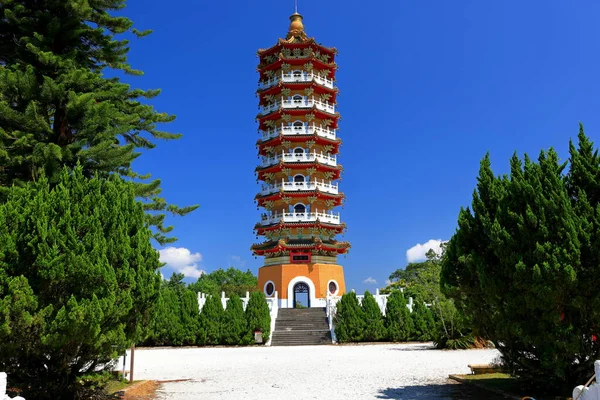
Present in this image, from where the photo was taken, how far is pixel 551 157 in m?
8.21

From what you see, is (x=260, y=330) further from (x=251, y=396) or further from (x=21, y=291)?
(x=21, y=291)

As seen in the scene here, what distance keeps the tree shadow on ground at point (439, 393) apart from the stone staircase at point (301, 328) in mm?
14864

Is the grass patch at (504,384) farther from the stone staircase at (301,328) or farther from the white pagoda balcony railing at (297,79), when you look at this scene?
the white pagoda balcony railing at (297,79)

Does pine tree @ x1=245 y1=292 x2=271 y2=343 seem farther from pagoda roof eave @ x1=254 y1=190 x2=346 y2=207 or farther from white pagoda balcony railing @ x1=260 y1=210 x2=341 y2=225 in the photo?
pagoda roof eave @ x1=254 y1=190 x2=346 y2=207

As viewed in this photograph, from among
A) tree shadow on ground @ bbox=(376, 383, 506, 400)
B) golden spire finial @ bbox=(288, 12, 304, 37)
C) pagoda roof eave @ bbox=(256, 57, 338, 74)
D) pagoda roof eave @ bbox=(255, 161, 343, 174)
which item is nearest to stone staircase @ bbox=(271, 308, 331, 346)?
pagoda roof eave @ bbox=(255, 161, 343, 174)

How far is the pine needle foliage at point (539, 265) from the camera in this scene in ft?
23.6

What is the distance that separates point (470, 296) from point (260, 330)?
17.6 meters

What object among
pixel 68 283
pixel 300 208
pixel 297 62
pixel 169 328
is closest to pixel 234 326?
pixel 169 328

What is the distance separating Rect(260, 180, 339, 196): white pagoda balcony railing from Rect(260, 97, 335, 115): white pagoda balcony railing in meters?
5.29

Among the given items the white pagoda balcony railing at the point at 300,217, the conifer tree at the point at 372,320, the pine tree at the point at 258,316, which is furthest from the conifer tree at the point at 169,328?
the white pagoda balcony railing at the point at 300,217

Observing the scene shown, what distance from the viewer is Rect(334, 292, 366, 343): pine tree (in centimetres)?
2423

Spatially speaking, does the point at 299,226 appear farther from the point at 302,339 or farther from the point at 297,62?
the point at 297,62

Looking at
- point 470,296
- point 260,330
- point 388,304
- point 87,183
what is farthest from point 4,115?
point 388,304

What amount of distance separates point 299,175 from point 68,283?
26.6 m
